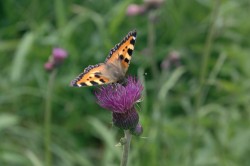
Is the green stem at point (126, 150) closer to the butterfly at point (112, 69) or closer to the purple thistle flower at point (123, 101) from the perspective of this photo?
the purple thistle flower at point (123, 101)

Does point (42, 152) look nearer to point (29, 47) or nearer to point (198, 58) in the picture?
point (29, 47)

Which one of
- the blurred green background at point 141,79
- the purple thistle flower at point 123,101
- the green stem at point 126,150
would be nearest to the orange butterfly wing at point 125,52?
the purple thistle flower at point 123,101

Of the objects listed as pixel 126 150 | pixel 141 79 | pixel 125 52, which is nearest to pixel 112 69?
pixel 125 52

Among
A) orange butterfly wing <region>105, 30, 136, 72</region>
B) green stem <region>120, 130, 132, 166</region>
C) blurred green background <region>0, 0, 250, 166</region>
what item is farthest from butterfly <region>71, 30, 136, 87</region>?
blurred green background <region>0, 0, 250, 166</region>

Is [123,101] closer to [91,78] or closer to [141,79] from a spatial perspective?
[91,78]

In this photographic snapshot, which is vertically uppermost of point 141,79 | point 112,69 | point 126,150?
point 141,79

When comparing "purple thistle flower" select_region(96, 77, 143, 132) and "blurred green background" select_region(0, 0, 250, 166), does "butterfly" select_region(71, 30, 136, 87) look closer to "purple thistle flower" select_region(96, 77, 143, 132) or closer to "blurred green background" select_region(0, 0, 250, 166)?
"purple thistle flower" select_region(96, 77, 143, 132)

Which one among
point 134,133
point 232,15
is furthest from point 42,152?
point 232,15
